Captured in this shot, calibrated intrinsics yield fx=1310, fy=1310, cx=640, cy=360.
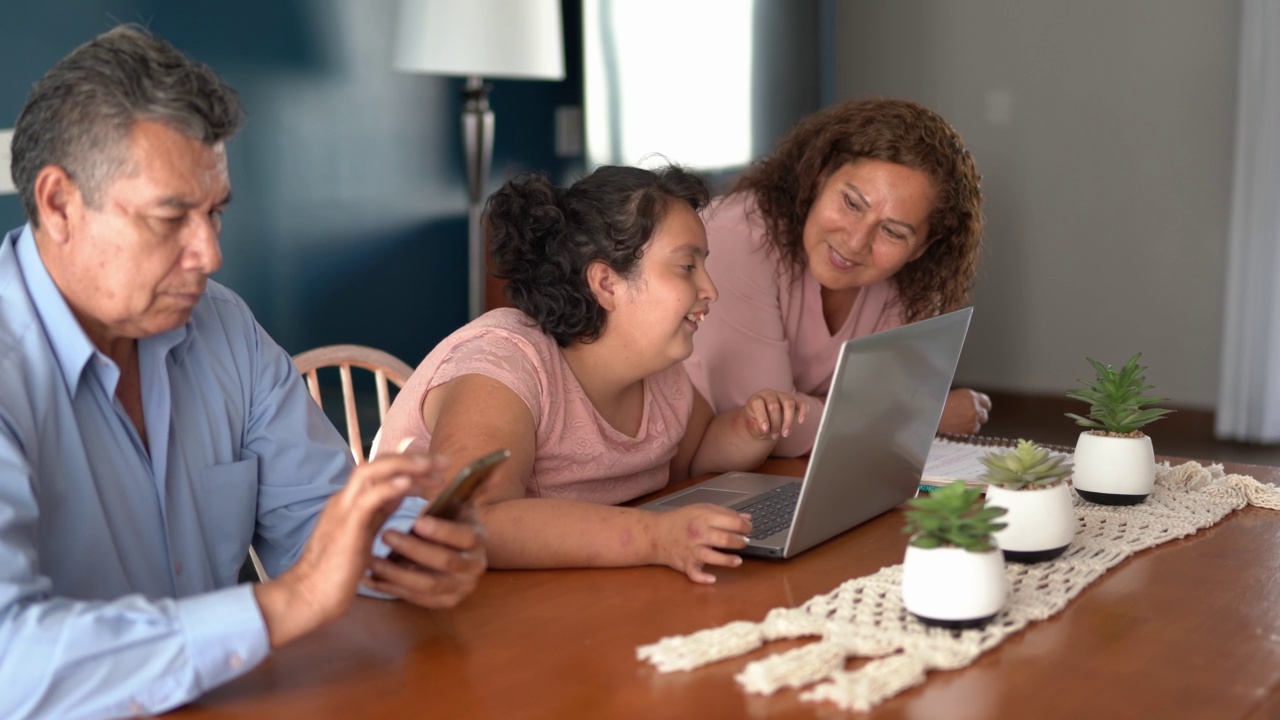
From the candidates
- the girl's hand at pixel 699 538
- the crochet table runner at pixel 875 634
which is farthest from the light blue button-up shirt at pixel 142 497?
the crochet table runner at pixel 875 634

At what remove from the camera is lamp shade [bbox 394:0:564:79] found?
3.39 m

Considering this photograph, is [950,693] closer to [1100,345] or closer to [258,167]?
[258,167]

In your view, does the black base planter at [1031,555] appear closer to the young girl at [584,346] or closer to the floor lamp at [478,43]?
the young girl at [584,346]

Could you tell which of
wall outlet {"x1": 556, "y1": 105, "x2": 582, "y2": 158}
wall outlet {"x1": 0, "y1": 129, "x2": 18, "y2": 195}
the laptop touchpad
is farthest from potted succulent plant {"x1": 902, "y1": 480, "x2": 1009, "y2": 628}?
wall outlet {"x1": 556, "y1": 105, "x2": 582, "y2": 158}

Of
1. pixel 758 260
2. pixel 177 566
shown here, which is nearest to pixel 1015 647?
pixel 177 566

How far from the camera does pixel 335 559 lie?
1040mm

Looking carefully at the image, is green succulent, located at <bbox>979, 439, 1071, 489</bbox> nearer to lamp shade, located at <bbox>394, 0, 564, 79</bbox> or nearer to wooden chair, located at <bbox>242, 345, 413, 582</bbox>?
wooden chair, located at <bbox>242, 345, 413, 582</bbox>

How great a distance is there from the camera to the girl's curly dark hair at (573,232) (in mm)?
1705

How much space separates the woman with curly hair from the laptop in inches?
16.7

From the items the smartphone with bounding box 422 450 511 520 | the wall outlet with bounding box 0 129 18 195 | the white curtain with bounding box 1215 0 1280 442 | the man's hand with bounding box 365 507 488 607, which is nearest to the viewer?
the smartphone with bounding box 422 450 511 520

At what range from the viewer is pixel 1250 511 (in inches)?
66.0

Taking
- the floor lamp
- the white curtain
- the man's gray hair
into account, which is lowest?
the white curtain

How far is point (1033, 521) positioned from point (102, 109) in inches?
38.4

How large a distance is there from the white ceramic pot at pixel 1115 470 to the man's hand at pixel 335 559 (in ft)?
3.12
